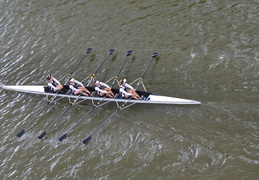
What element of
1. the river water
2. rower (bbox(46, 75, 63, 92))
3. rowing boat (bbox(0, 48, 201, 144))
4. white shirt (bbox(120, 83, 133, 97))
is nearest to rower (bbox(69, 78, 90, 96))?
rowing boat (bbox(0, 48, 201, 144))

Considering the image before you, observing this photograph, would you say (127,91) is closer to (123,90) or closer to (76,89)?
(123,90)

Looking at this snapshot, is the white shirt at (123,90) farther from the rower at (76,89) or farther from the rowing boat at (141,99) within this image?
the rower at (76,89)

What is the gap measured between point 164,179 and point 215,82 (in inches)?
219

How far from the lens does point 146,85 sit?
1486 centimetres

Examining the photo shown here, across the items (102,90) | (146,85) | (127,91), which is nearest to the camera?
(127,91)

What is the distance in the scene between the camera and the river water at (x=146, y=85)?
11.2m

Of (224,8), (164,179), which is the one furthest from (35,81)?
(224,8)

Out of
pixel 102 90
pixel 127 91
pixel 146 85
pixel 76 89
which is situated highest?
pixel 76 89

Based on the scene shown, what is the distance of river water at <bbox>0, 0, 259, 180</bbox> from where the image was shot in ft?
36.7

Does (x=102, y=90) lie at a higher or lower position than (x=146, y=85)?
higher

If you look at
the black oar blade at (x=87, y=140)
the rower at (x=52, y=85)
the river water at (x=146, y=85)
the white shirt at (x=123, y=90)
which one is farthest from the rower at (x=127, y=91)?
the rower at (x=52, y=85)

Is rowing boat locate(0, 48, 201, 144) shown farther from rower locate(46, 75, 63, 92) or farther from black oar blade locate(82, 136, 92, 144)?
rower locate(46, 75, 63, 92)

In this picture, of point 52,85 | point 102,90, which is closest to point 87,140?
point 102,90

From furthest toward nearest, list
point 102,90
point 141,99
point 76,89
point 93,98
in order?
point 76,89, point 93,98, point 102,90, point 141,99
